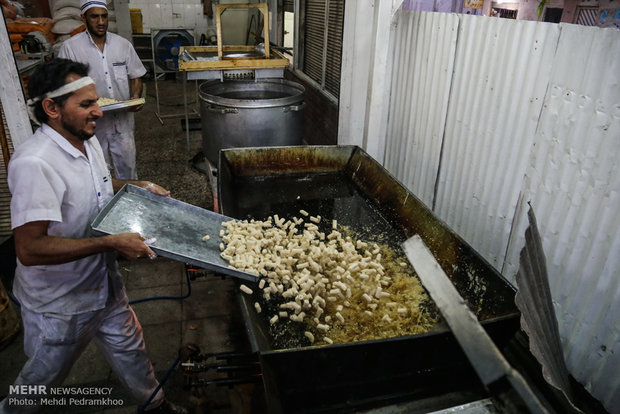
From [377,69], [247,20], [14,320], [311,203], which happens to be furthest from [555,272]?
[247,20]

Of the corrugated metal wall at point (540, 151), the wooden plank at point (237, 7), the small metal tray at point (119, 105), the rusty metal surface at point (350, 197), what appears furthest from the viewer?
the wooden plank at point (237, 7)

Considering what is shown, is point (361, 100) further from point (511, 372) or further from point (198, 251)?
point (511, 372)

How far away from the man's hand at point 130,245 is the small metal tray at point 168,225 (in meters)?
0.05

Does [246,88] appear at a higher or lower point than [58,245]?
higher

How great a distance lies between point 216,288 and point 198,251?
1.82 metres

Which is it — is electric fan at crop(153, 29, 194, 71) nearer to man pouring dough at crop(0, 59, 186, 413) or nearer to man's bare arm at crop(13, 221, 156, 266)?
man pouring dough at crop(0, 59, 186, 413)

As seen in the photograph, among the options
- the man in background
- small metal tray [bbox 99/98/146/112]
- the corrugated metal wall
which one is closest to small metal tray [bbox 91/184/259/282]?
small metal tray [bbox 99/98/146/112]

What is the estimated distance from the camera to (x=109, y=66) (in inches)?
181

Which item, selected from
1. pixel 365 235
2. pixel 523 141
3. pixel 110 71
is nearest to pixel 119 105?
pixel 110 71

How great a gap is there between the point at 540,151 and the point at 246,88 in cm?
429

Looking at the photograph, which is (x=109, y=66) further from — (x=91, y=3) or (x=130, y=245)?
(x=130, y=245)

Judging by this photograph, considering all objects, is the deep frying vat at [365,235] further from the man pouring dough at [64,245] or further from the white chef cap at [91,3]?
the white chef cap at [91,3]

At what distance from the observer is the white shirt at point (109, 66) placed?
173 inches

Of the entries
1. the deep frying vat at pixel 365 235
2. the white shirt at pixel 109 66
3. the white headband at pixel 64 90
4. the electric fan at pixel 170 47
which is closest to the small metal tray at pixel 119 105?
the white shirt at pixel 109 66
